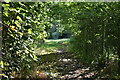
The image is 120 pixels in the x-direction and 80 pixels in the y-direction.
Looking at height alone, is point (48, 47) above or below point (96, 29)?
below

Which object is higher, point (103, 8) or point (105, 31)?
point (103, 8)

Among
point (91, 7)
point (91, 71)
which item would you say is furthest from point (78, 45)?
point (91, 7)

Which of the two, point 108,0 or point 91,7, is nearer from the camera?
point 108,0

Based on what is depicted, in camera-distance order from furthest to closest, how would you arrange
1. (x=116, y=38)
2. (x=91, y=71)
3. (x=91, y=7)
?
1. (x=91, y=71)
2. (x=91, y=7)
3. (x=116, y=38)

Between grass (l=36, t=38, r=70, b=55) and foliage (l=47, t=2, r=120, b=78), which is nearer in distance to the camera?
foliage (l=47, t=2, r=120, b=78)

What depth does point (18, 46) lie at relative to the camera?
143 inches

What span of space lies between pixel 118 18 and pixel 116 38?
765 millimetres

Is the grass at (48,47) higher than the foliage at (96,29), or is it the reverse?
the foliage at (96,29)

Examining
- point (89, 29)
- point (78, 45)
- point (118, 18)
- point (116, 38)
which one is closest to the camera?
point (118, 18)

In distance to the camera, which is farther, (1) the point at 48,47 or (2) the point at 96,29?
(1) the point at 48,47

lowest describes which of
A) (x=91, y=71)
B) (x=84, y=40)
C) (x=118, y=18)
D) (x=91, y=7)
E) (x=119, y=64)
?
(x=91, y=71)

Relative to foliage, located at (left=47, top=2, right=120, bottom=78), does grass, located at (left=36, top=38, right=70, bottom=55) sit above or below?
below

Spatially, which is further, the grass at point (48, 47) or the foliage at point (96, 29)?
the grass at point (48, 47)

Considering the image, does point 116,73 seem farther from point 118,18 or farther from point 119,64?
point 118,18
